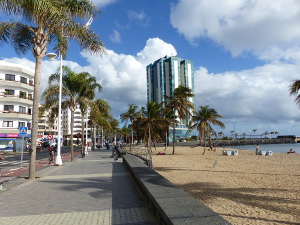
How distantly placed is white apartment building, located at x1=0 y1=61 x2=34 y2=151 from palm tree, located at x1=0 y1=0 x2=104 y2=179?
36.1 metres

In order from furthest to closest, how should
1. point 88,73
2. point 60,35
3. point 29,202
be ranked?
point 88,73, point 60,35, point 29,202

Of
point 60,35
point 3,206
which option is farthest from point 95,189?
point 60,35

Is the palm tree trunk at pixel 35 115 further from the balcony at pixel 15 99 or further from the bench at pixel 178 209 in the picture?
the balcony at pixel 15 99

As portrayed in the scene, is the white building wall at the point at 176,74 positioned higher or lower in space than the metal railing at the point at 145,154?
higher

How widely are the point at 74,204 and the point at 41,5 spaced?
8057 mm

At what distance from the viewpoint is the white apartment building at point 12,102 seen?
Answer: 4438cm

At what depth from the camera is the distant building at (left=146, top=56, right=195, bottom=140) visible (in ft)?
413

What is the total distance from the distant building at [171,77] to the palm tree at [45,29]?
Result: 11127 cm

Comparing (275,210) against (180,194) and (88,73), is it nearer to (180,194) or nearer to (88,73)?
(180,194)

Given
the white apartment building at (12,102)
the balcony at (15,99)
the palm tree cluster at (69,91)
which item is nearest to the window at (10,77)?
the white apartment building at (12,102)

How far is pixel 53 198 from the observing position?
292 inches

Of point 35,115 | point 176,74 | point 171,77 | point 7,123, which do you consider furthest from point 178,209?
point 176,74

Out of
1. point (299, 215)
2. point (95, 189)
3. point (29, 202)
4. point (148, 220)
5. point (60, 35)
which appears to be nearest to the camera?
point (148, 220)

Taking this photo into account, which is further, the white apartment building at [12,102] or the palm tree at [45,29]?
→ the white apartment building at [12,102]
